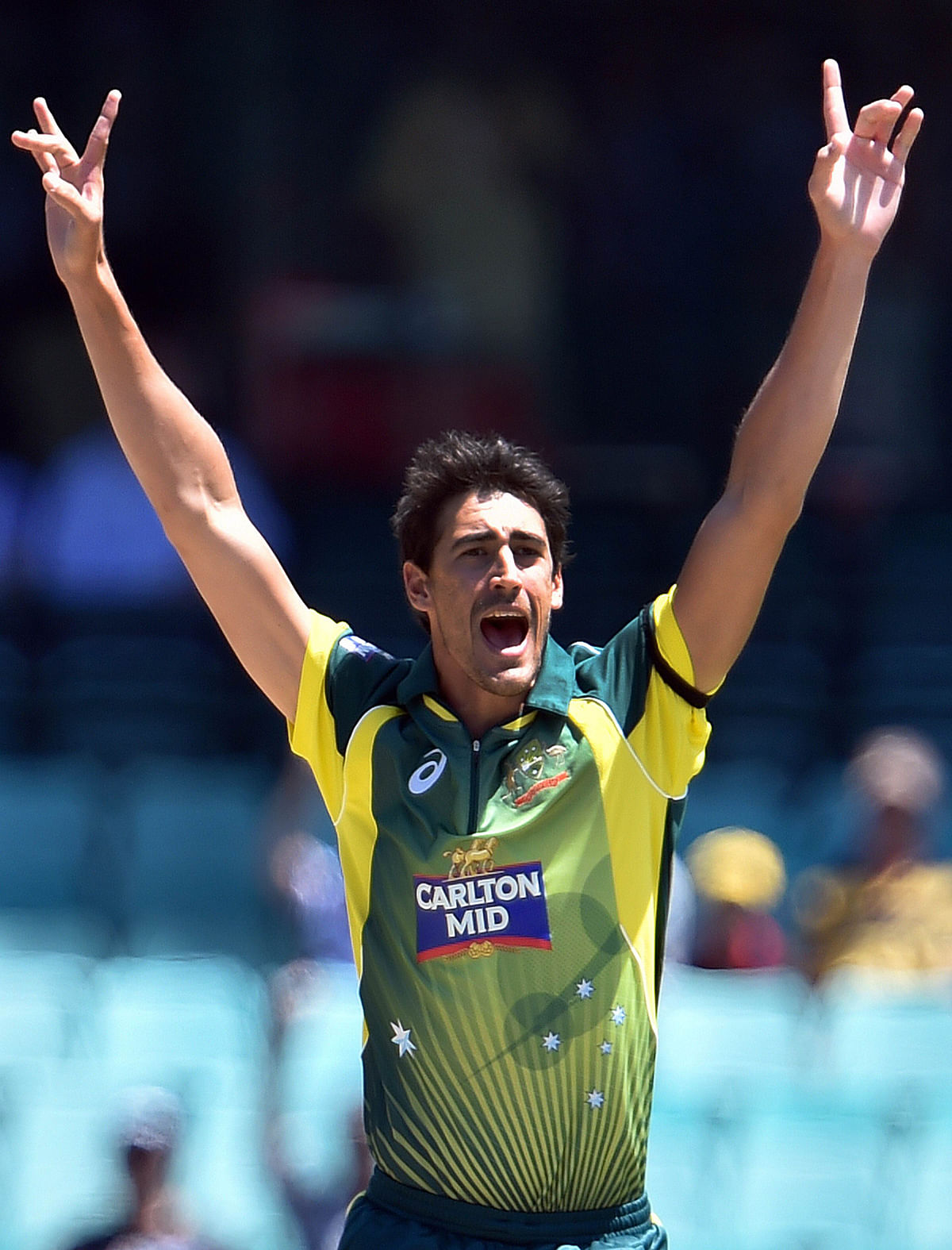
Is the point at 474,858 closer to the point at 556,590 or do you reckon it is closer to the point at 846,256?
the point at 556,590

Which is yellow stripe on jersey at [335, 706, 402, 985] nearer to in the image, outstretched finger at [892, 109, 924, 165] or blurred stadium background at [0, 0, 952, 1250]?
outstretched finger at [892, 109, 924, 165]

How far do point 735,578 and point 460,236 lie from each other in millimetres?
6765

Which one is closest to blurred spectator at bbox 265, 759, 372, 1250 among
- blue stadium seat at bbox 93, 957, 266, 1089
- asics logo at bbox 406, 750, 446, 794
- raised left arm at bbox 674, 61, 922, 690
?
blue stadium seat at bbox 93, 957, 266, 1089

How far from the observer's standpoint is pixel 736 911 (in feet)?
18.6

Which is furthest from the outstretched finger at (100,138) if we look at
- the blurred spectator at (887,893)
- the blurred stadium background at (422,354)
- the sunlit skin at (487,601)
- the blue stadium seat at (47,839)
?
the blue stadium seat at (47,839)

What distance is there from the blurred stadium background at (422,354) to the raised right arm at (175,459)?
389 cm

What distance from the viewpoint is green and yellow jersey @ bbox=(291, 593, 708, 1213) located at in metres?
2.88

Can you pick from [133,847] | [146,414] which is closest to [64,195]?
[146,414]

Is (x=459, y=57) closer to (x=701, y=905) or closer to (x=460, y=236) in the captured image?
(x=460, y=236)

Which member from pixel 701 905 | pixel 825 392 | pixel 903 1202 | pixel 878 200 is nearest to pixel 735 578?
pixel 825 392

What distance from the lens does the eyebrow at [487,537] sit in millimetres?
2998

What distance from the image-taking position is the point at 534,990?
2.88m

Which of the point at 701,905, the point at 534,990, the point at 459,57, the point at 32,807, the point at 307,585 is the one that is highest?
the point at 459,57

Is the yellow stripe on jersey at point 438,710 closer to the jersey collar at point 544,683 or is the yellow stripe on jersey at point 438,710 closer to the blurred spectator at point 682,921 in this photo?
the jersey collar at point 544,683
